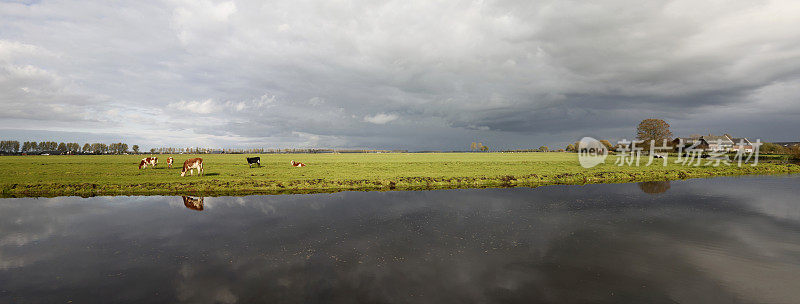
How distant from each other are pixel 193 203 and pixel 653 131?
125m

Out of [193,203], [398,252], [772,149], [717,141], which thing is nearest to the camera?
[398,252]

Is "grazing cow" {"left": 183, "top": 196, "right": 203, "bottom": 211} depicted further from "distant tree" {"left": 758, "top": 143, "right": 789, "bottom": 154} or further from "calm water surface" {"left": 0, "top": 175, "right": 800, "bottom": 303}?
"distant tree" {"left": 758, "top": 143, "right": 789, "bottom": 154}

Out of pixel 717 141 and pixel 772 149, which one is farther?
pixel 717 141

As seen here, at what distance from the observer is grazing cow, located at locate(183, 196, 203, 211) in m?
19.2

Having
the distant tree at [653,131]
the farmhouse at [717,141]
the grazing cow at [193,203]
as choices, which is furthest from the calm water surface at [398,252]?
the farmhouse at [717,141]

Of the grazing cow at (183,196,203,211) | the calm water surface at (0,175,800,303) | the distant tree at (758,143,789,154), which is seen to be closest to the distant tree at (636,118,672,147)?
the distant tree at (758,143,789,154)

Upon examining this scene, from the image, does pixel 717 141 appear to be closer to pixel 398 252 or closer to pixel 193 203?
pixel 398 252

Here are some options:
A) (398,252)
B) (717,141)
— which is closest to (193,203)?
(398,252)

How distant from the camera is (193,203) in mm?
20406

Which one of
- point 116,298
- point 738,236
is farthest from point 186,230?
point 738,236

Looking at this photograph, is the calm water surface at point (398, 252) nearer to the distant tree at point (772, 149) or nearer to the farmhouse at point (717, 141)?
the distant tree at point (772, 149)

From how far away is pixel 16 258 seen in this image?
1079cm

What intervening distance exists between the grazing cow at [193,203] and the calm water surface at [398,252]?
11.0 inches

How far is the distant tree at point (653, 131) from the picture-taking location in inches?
3722
